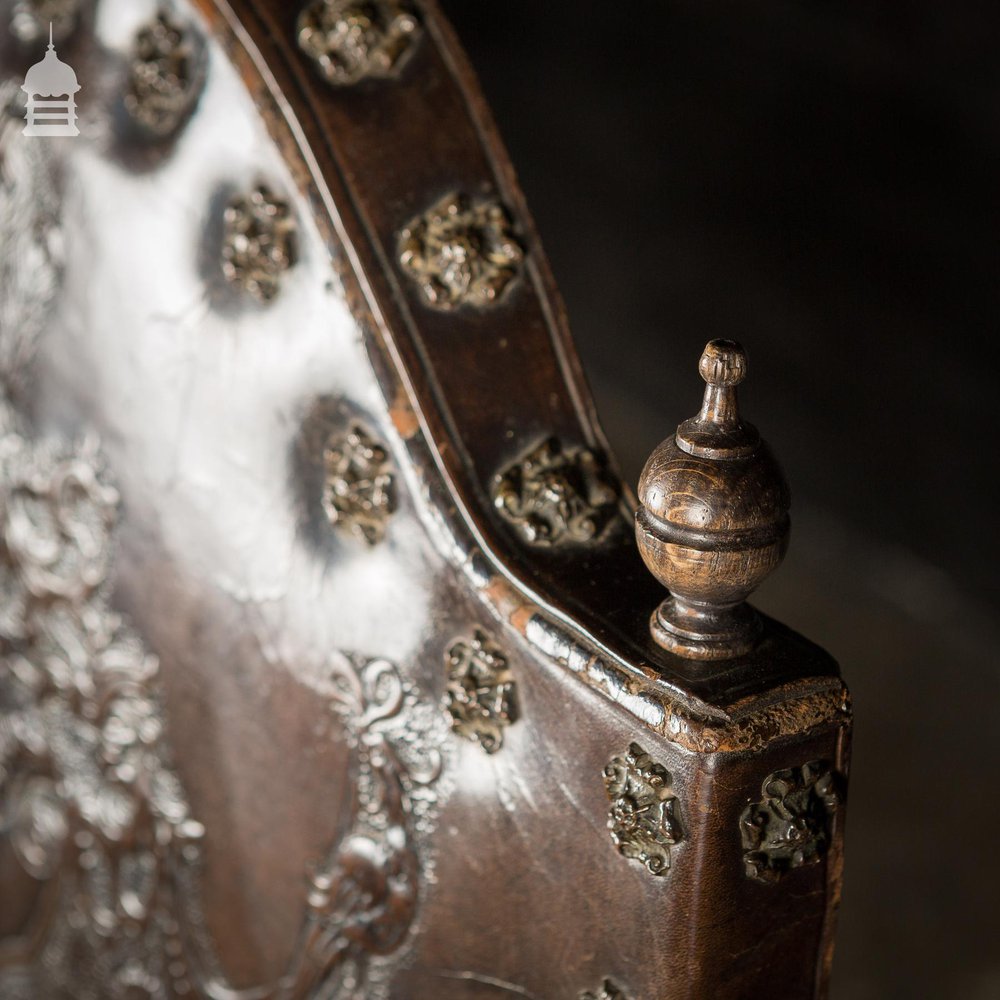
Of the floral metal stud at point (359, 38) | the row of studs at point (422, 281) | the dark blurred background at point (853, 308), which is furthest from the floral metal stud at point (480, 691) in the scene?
the dark blurred background at point (853, 308)

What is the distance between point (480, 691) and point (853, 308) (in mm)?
2345

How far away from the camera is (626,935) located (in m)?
1.01

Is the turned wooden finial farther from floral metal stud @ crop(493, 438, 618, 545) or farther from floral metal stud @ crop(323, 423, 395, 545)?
floral metal stud @ crop(323, 423, 395, 545)

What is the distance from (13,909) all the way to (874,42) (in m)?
2.28

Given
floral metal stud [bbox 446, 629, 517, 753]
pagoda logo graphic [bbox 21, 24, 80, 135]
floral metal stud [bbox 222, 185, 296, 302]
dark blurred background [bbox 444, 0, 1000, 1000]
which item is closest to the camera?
floral metal stud [bbox 446, 629, 517, 753]

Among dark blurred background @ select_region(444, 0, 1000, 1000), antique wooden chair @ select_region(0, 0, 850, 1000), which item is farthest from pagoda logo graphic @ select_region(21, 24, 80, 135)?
dark blurred background @ select_region(444, 0, 1000, 1000)

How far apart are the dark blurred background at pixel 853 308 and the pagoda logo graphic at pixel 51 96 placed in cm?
193

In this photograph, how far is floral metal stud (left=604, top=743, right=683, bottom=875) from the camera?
3.08 ft

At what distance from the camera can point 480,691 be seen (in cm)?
108

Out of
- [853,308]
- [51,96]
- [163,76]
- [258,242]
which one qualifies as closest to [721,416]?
[258,242]

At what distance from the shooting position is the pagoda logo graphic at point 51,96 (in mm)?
1383

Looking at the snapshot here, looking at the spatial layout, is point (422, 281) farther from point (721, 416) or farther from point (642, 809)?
point (642, 809)

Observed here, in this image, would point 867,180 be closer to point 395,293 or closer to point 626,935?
point 395,293

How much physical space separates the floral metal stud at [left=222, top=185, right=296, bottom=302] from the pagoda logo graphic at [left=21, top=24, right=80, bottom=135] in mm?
276
